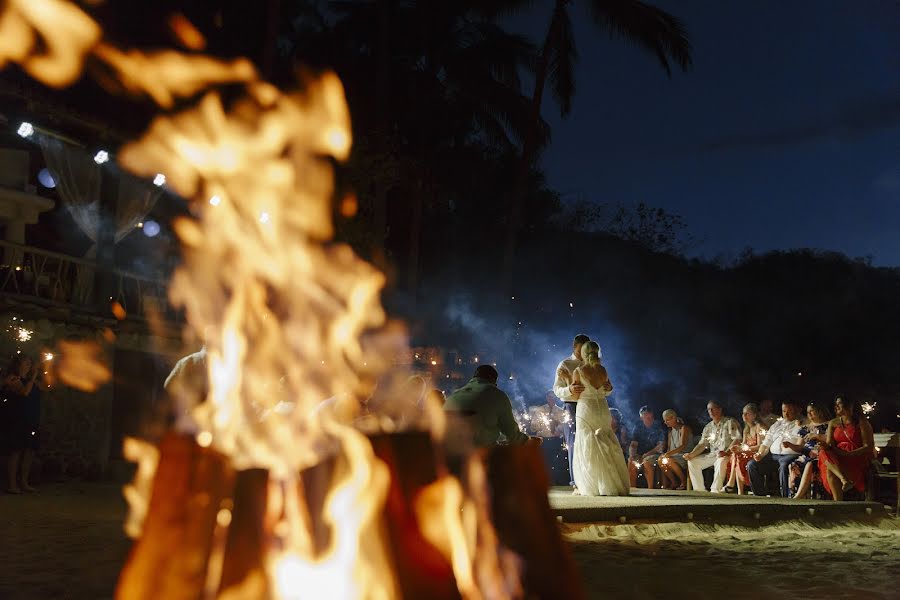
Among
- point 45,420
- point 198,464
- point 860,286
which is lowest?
point 198,464

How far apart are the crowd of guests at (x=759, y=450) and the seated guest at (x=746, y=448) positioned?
15 millimetres

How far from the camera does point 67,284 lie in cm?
1681

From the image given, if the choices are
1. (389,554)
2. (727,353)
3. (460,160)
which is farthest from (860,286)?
(389,554)

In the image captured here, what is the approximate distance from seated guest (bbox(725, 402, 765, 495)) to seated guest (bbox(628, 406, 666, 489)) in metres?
1.50

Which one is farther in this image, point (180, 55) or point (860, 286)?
point (860, 286)

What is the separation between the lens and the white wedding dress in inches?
405

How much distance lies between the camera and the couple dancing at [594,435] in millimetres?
10219

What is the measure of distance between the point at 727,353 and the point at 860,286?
21.0ft

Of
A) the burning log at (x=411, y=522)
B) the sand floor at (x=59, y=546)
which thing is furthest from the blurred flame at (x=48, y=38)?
the burning log at (x=411, y=522)

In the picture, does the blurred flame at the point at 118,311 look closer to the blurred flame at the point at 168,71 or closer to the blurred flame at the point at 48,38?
the blurred flame at the point at 168,71

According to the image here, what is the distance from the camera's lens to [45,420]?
50.9ft

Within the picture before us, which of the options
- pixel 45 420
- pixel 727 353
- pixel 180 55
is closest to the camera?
pixel 45 420

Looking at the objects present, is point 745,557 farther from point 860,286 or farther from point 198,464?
point 860,286

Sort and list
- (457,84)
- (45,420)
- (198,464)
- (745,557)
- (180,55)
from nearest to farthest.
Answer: (198,464) < (745,557) < (45,420) < (180,55) < (457,84)
